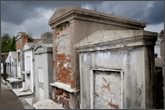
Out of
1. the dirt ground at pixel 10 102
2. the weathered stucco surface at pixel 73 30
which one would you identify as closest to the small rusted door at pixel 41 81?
the dirt ground at pixel 10 102

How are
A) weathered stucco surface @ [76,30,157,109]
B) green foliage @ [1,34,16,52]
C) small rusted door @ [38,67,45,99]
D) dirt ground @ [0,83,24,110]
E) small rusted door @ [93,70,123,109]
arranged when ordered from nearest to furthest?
weathered stucco surface @ [76,30,157,109] → small rusted door @ [93,70,123,109] → green foliage @ [1,34,16,52] → dirt ground @ [0,83,24,110] → small rusted door @ [38,67,45,99]

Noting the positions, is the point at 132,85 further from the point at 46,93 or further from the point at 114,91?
the point at 46,93

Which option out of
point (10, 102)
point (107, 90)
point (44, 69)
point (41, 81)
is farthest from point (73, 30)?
point (10, 102)

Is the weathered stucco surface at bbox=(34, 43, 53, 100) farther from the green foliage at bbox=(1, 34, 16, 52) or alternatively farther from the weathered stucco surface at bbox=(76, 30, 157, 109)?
the weathered stucco surface at bbox=(76, 30, 157, 109)

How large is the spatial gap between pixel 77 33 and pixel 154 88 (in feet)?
6.83

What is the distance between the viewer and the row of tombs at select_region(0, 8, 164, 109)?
2721 mm

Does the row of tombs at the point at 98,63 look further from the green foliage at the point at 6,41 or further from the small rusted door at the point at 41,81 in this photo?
the green foliage at the point at 6,41

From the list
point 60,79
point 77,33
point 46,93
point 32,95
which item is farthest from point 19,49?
point 77,33

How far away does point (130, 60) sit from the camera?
288 cm

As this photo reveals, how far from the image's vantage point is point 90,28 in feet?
14.5

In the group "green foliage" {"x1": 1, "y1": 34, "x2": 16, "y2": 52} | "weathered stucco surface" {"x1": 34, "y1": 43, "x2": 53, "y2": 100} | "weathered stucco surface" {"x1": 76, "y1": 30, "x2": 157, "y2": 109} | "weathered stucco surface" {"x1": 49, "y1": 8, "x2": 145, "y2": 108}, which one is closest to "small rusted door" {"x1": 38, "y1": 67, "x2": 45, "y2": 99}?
"weathered stucco surface" {"x1": 34, "y1": 43, "x2": 53, "y2": 100}

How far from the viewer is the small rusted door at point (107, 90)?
3131 millimetres

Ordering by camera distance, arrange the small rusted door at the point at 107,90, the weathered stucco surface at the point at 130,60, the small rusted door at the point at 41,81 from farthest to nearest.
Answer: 1. the small rusted door at the point at 41,81
2. the small rusted door at the point at 107,90
3. the weathered stucco surface at the point at 130,60

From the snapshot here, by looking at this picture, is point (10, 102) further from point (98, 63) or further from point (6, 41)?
point (98, 63)
